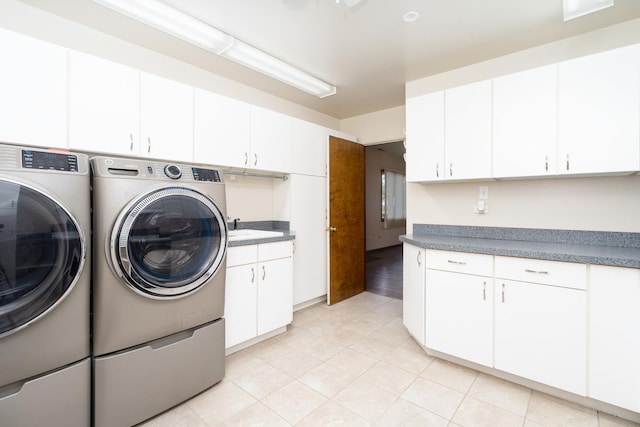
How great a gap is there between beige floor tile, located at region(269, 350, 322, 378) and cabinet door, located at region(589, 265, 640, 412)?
172 centimetres

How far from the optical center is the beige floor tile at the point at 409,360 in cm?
212

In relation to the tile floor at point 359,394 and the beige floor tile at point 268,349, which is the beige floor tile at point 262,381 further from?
the beige floor tile at point 268,349

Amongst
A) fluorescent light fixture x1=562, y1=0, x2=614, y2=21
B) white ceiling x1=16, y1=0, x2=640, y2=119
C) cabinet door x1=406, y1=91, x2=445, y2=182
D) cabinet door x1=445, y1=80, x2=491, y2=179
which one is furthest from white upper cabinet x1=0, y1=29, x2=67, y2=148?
fluorescent light fixture x1=562, y1=0, x2=614, y2=21

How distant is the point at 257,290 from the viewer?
242 centimetres

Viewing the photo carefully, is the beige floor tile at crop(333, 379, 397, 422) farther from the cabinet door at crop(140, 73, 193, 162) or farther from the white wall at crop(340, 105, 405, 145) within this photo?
the white wall at crop(340, 105, 405, 145)

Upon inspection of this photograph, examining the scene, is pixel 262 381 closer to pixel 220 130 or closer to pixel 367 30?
pixel 220 130

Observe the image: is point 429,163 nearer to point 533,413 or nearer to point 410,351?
point 410,351

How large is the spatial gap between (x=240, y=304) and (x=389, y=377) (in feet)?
4.08

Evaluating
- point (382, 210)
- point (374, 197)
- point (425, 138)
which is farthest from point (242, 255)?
point (382, 210)

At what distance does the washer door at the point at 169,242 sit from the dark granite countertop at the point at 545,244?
157 cm

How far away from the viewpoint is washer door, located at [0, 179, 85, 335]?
1.17 metres

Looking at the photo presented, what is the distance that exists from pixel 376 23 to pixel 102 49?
6.92 ft

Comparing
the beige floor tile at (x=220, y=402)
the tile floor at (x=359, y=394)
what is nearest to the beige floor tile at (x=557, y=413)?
the tile floor at (x=359, y=394)

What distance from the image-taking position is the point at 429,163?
2596 millimetres
